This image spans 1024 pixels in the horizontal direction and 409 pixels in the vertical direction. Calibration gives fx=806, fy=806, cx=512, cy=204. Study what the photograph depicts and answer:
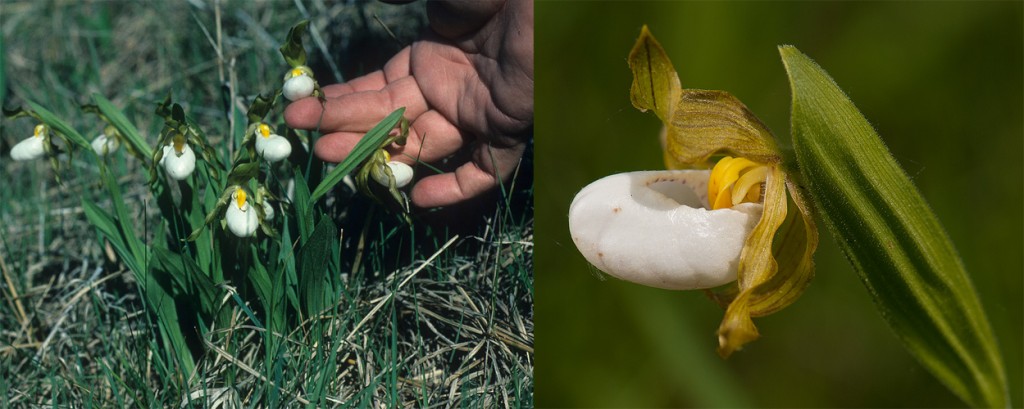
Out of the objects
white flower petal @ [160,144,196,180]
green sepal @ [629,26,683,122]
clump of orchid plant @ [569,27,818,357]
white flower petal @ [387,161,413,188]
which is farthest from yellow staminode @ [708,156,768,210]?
white flower petal @ [160,144,196,180]

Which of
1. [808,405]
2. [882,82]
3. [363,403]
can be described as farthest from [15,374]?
[882,82]

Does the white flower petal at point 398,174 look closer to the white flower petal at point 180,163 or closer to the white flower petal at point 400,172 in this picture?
the white flower petal at point 400,172

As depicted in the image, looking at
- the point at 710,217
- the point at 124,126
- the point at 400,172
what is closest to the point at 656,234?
the point at 710,217

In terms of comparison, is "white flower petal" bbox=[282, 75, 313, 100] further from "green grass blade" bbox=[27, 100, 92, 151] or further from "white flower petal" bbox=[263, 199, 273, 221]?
"green grass blade" bbox=[27, 100, 92, 151]

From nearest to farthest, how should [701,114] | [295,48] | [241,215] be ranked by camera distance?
1. [701,114]
2. [241,215]
3. [295,48]

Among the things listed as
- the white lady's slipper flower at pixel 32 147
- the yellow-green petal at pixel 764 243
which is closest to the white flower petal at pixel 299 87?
the white lady's slipper flower at pixel 32 147

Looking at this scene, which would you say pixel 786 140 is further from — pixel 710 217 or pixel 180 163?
pixel 180 163
